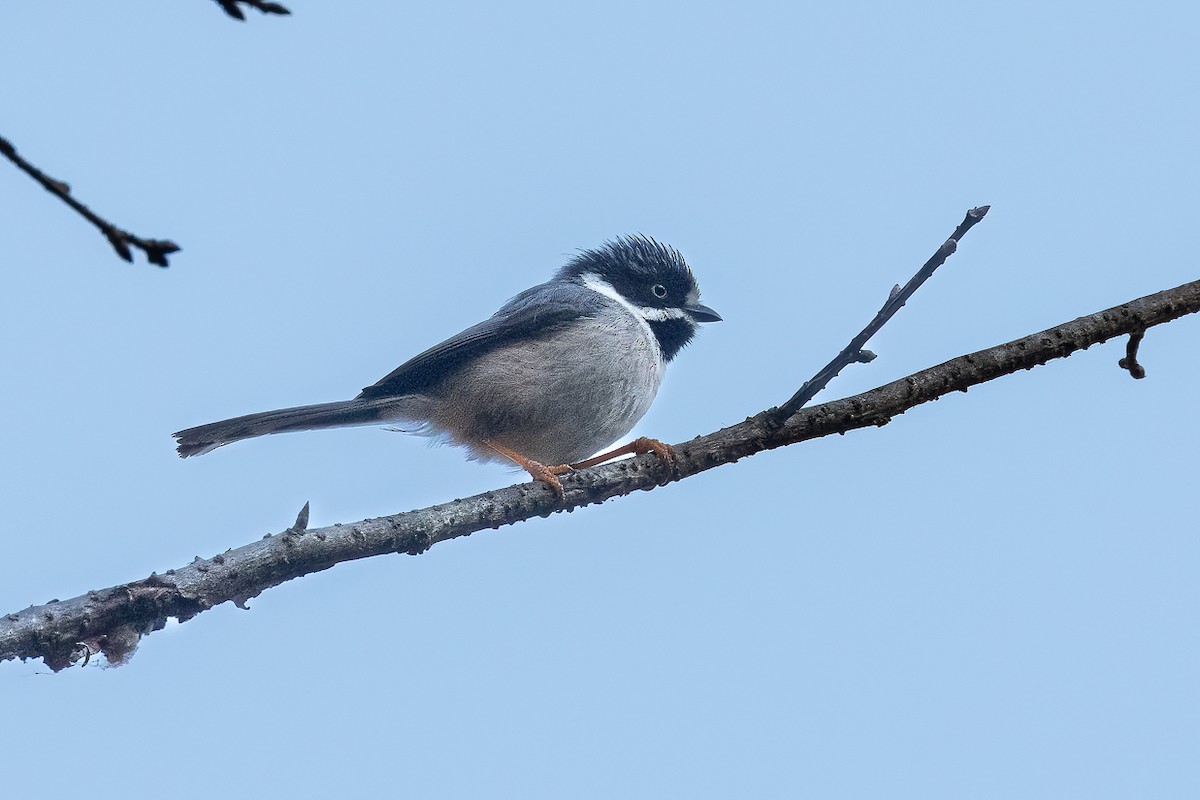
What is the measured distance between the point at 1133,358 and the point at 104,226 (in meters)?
3.72

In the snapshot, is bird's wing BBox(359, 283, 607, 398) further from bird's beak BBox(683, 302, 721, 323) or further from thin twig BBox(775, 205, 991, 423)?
thin twig BBox(775, 205, 991, 423)

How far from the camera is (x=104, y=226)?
1684 mm

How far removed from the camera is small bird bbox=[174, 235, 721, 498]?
675 cm

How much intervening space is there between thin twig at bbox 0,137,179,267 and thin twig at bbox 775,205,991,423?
283 cm

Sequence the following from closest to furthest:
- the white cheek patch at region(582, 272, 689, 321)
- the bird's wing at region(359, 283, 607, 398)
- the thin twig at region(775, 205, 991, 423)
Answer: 1. the thin twig at region(775, 205, 991, 423)
2. the bird's wing at region(359, 283, 607, 398)
3. the white cheek patch at region(582, 272, 689, 321)

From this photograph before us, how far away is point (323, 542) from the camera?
13.6 ft

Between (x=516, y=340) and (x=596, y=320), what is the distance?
50 cm

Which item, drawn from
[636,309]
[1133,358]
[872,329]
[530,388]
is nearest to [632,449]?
[530,388]

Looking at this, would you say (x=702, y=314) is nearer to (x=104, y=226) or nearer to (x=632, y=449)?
(x=632, y=449)

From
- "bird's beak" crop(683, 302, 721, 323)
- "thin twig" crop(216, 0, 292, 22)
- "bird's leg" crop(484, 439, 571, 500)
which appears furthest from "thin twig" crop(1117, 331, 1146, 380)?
"bird's beak" crop(683, 302, 721, 323)

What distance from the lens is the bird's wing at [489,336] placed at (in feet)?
22.6

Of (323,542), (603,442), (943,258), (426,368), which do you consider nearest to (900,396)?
(943,258)

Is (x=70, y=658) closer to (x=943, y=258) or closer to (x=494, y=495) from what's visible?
(x=494, y=495)

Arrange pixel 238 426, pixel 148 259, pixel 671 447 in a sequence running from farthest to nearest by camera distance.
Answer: pixel 238 426, pixel 671 447, pixel 148 259
